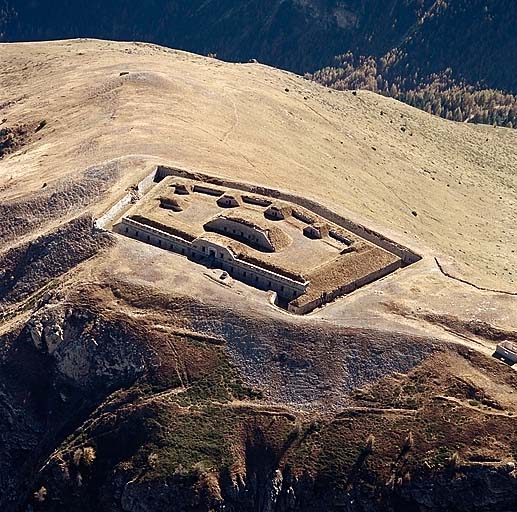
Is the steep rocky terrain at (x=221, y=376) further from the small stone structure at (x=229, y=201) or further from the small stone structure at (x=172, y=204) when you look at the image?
the small stone structure at (x=229, y=201)

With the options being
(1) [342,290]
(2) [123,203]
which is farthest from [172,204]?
(1) [342,290]

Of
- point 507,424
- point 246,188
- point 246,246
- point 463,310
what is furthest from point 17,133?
point 507,424

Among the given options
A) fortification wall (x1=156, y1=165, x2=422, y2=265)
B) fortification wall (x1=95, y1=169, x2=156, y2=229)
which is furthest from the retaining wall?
fortification wall (x1=156, y1=165, x2=422, y2=265)

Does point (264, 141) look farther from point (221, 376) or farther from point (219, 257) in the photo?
point (221, 376)

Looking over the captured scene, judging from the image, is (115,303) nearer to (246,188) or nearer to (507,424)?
(246,188)

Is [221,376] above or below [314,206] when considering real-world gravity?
below

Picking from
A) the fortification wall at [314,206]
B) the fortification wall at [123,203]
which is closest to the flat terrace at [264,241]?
the fortification wall at [314,206]
